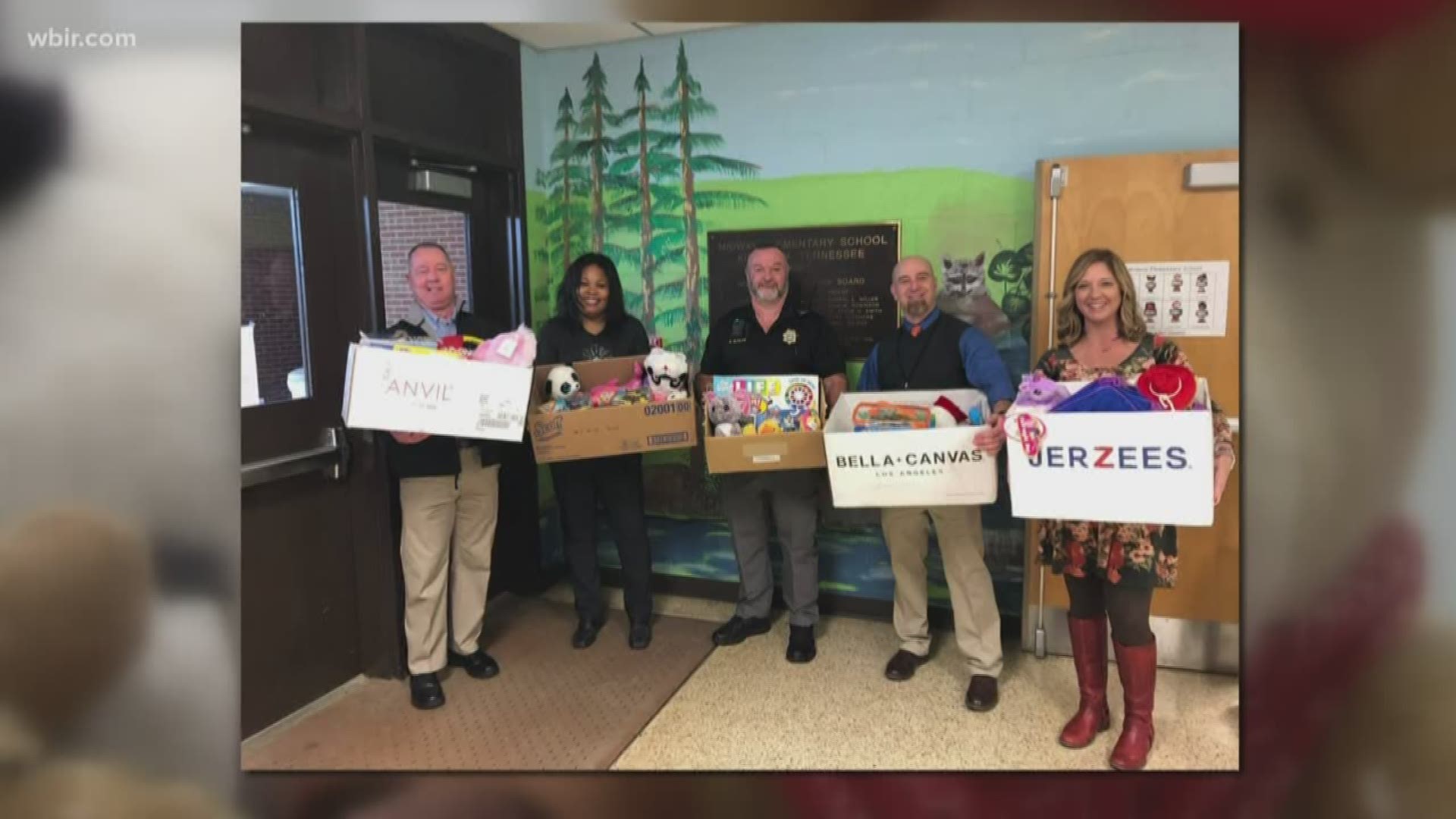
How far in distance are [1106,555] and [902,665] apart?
1.62 ft

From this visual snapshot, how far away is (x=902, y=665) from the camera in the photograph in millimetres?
1584

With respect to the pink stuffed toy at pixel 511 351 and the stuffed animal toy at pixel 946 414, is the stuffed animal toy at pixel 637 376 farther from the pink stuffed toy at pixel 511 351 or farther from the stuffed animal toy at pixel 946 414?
the stuffed animal toy at pixel 946 414

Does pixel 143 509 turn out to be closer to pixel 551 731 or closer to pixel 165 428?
pixel 165 428

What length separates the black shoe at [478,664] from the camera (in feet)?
4.93

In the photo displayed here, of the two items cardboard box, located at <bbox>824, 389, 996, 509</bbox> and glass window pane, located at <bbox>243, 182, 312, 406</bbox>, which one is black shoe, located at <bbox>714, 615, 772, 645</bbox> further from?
glass window pane, located at <bbox>243, 182, 312, 406</bbox>

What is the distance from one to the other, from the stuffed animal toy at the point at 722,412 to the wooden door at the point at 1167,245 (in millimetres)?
814

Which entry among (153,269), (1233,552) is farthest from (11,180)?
(1233,552)

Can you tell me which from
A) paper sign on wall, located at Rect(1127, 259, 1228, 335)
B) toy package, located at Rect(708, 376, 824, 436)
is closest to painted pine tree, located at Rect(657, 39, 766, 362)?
toy package, located at Rect(708, 376, 824, 436)

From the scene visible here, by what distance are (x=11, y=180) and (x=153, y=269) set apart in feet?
0.89

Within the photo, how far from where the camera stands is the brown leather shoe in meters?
1.49

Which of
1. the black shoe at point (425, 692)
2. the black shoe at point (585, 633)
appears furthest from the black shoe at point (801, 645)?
the black shoe at point (425, 692)

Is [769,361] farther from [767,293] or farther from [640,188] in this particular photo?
[640,188]

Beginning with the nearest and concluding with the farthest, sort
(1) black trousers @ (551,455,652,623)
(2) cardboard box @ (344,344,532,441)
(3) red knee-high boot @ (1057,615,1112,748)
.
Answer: (2) cardboard box @ (344,344,532,441), (3) red knee-high boot @ (1057,615,1112,748), (1) black trousers @ (551,455,652,623)

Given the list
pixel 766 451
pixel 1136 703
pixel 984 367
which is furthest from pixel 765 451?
pixel 1136 703
